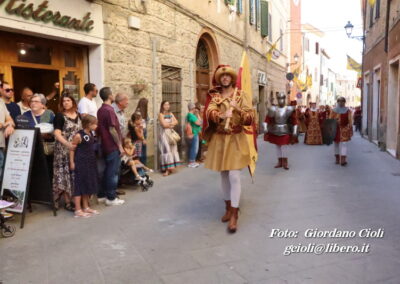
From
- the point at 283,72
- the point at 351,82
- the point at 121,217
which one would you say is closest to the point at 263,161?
the point at 121,217

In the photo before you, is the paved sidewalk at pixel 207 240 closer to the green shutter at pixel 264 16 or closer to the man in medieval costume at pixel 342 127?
the man in medieval costume at pixel 342 127

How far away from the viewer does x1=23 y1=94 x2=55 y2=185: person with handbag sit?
5180 mm

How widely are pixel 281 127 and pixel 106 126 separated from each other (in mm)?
4716

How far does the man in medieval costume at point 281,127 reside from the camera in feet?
29.3

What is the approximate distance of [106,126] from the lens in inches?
217

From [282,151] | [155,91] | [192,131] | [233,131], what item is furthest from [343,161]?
[233,131]

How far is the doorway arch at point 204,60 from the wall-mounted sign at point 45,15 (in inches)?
213

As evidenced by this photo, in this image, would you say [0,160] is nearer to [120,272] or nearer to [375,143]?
[120,272]

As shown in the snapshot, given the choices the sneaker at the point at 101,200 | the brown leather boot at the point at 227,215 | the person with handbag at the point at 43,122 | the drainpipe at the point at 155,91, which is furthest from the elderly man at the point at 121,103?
the brown leather boot at the point at 227,215

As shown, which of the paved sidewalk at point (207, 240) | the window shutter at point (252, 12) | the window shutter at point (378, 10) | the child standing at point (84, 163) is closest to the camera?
the paved sidewalk at point (207, 240)

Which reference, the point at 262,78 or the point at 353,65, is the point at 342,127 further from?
the point at 353,65

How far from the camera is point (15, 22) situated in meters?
5.43

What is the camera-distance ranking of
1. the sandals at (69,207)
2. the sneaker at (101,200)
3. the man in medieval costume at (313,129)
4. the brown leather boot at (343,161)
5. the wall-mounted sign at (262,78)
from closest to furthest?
the sandals at (69,207), the sneaker at (101,200), the brown leather boot at (343,161), the man in medieval costume at (313,129), the wall-mounted sign at (262,78)

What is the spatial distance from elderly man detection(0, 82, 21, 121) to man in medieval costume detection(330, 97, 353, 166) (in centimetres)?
666
